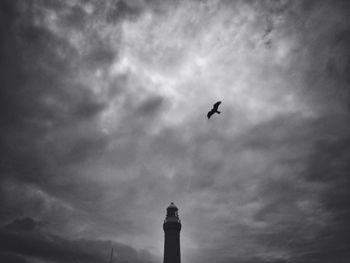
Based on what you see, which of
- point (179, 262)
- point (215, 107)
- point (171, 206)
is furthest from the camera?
point (171, 206)

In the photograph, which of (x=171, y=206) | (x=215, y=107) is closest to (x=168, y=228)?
(x=171, y=206)

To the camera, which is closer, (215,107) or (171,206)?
(215,107)

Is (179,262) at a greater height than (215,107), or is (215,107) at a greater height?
(215,107)

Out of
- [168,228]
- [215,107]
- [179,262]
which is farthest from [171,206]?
[215,107]

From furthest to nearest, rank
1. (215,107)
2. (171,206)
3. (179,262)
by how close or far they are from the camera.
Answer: (171,206) < (179,262) < (215,107)

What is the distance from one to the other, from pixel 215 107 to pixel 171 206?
120 feet

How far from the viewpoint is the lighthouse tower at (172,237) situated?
164ft

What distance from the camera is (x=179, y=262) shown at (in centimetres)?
5031

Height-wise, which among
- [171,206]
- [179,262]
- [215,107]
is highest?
[171,206]

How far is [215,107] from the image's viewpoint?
2450 centimetres

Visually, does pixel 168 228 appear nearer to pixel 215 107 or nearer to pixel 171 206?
pixel 171 206

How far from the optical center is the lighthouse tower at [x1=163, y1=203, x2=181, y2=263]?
5009 cm

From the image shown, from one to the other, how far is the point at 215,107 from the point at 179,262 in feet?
120

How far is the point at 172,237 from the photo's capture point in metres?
51.8
